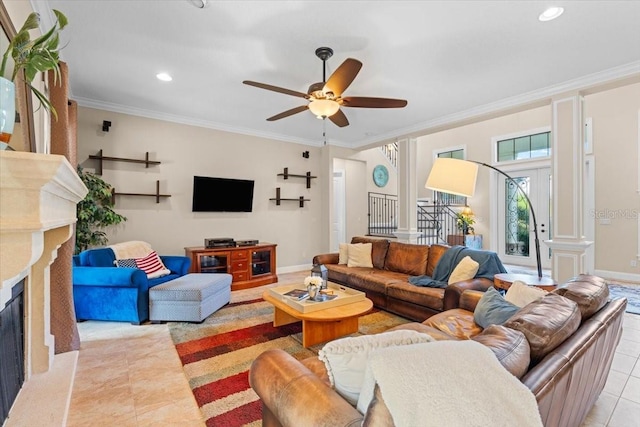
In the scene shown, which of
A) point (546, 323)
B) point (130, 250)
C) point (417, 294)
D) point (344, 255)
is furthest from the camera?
point (344, 255)

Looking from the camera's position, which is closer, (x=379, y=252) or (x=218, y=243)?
(x=379, y=252)

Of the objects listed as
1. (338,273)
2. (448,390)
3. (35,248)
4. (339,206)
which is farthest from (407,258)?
(35,248)

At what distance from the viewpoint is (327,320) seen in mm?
2512

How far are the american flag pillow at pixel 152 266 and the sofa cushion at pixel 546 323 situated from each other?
3785 mm

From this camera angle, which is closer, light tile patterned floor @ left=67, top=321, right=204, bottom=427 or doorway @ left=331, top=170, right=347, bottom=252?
light tile patterned floor @ left=67, top=321, right=204, bottom=427

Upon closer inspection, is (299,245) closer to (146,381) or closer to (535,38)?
(146,381)

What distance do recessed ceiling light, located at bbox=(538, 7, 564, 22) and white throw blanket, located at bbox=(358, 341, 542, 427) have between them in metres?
2.77

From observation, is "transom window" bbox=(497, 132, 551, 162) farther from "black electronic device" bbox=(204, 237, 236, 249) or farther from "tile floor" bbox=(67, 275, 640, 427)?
"black electronic device" bbox=(204, 237, 236, 249)

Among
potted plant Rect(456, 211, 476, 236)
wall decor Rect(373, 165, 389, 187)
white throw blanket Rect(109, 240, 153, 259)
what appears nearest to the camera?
white throw blanket Rect(109, 240, 153, 259)

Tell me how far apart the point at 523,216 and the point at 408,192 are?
129 inches

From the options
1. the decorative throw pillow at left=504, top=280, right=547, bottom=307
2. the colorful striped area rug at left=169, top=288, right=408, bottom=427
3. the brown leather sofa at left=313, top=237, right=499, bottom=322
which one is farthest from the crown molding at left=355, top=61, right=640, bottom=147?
the colorful striped area rug at left=169, top=288, right=408, bottom=427

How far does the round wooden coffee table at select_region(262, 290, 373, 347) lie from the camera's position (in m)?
2.57

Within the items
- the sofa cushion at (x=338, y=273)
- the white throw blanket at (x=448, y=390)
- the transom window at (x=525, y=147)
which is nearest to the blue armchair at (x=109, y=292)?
the sofa cushion at (x=338, y=273)

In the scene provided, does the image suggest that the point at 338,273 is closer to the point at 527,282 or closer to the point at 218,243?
the point at 218,243
